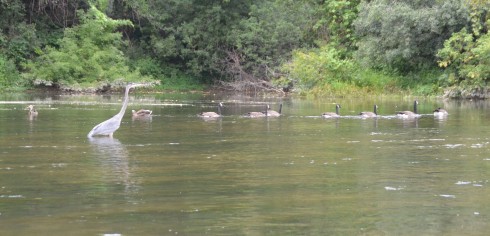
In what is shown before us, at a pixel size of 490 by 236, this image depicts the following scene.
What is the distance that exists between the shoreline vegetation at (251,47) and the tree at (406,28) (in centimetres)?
7

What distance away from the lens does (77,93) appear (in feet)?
172

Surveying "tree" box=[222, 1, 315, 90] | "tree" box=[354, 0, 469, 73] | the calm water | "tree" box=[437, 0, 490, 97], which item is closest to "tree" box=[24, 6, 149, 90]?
"tree" box=[222, 1, 315, 90]

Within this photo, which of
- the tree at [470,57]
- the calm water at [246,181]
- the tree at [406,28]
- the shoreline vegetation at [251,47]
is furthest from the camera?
the shoreline vegetation at [251,47]

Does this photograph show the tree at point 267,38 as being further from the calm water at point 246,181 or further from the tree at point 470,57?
the calm water at point 246,181

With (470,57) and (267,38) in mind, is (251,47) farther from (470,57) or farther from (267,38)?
(470,57)

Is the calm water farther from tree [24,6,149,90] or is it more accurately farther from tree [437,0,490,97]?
tree [24,6,149,90]

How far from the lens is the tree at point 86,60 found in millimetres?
54156

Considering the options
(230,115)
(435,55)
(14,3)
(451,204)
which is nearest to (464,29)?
(435,55)

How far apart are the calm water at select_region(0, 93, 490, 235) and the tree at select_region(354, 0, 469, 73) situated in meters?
20.2

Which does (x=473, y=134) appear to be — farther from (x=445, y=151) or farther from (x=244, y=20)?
(x=244, y=20)

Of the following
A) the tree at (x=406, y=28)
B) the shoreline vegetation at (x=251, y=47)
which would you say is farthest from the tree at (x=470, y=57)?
the tree at (x=406, y=28)

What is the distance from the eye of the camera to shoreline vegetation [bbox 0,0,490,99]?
44.7 meters

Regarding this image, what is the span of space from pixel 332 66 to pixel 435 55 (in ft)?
21.0

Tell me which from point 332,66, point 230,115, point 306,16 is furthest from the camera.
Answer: point 306,16
